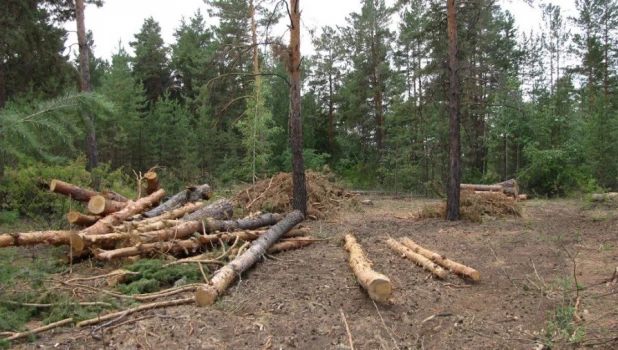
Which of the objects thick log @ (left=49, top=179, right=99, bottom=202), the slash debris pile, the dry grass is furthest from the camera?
the slash debris pile

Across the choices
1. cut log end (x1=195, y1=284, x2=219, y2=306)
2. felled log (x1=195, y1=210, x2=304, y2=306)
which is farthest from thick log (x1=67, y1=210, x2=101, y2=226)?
cut log end (x1=195, y1=284, x2=219, y2=306)

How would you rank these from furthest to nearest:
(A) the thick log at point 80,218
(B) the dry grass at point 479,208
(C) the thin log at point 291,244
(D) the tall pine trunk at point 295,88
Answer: (B) the dry grass at point 479,208 → (D) the tall pine trunk at point 295,88 → (C) the thin log at point 291,244 → (A) the thick log at point 80,218

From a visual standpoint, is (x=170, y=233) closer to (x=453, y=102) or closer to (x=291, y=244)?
(x=291, y=244)

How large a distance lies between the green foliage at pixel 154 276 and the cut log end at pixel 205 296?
2.31 ft

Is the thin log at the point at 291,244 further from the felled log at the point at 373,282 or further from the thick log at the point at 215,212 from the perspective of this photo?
the felled log at the point at 373,282

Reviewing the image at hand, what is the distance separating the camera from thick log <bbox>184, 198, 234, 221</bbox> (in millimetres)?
8133

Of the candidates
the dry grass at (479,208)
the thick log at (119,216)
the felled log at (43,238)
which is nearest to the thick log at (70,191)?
the thick log at (119,216)

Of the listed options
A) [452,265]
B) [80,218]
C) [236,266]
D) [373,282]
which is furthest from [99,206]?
[452,265]

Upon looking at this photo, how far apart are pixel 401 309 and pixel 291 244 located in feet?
11.2

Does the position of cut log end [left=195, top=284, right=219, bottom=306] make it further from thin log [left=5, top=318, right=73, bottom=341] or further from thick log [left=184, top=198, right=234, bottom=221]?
thick log [left=184, top=198, right=234, bottom=221]

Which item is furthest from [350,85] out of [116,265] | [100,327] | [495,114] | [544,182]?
[100,327]

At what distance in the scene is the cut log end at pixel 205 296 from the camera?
15.3 ft

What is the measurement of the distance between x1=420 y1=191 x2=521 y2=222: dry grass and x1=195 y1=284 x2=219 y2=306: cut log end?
24.8 ft

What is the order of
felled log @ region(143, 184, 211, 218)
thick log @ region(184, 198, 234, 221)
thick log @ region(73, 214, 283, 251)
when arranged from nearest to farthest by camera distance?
thick log @ region(73, 214, 283, 251) < thick log @ region(184, 198, 234, 221) < felled log @ region(143, 184, 211, 218)
